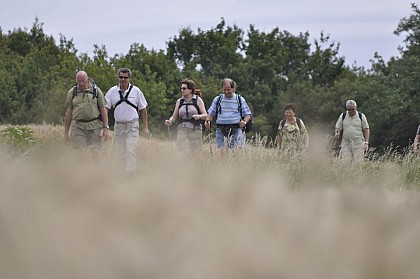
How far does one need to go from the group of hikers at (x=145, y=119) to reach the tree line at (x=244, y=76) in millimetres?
25644

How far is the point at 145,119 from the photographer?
11.4 m

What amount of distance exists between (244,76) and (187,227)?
6207 centimetres

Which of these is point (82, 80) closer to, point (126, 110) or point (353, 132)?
point (126, 110)

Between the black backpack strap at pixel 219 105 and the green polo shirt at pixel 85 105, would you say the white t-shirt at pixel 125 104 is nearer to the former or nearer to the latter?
the green polo shirt at pixel 85 105

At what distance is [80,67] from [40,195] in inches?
1839

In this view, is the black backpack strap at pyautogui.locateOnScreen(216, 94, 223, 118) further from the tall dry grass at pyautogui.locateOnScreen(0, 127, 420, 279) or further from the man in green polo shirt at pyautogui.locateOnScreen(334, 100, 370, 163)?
the tall dry grass at pyautogui.locateOnScreen(0, 127, 420, 279)

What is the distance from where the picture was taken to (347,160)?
1080cm

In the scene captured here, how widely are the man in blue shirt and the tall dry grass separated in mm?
8439

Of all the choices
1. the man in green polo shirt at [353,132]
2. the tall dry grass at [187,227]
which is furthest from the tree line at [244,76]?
the tall dry grass at [187,227]

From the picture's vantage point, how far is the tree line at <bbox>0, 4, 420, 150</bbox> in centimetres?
4612

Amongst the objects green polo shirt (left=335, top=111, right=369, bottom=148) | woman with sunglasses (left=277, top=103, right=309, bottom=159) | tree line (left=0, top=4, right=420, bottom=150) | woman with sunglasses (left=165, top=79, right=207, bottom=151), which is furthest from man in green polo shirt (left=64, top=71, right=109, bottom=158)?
tree line (left=0, top=4, right=420, bottom=150)

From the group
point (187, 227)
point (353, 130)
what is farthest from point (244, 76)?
point (187, 227)

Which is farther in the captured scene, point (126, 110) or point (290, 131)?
point (290, 131)

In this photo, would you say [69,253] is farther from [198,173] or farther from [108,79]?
[108,79]
